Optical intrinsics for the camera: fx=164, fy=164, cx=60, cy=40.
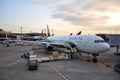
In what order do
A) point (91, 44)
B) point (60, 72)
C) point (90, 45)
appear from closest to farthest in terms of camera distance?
point (60, 72) < point (91, 44) < point (90, 45)

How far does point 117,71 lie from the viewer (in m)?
17.1

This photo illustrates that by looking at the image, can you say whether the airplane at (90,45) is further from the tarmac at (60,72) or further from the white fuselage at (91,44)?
the tarmac at (60,72)

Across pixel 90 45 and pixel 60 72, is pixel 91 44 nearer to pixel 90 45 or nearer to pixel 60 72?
pixel 90 45

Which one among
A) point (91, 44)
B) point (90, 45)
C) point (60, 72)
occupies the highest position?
point (91, 44)

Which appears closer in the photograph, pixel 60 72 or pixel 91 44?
pixel 60 72

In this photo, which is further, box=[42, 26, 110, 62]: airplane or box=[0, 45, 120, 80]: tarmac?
box=[42, 26, 110, 62]: airplane

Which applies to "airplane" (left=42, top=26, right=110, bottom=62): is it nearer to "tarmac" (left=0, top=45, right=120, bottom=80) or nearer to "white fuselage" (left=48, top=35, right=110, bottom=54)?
"white fuselage" (left=48, top=35, right=110, bottom=54)

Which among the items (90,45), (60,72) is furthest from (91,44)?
(60,72)

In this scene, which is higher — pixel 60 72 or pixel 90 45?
pixel 90 45

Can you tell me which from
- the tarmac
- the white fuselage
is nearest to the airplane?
the white fuselage

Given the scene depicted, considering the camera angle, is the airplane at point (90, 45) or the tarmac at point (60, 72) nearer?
the tarmac at point (60, 72)

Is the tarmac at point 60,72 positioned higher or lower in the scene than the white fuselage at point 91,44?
lower

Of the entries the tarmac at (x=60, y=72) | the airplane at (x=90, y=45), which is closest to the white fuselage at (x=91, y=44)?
the airplane at (x=90, y=45)

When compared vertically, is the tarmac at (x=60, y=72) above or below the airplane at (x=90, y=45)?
below
